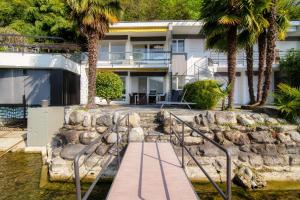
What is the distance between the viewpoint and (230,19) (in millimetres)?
12969

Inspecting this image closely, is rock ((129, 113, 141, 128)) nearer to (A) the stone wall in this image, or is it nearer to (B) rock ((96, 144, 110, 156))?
(A) the stone wall

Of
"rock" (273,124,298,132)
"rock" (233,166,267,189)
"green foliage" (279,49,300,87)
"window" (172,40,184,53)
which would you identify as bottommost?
"rock" (233,166,267,189)

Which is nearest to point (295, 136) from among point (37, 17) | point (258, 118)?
point (258, 118)

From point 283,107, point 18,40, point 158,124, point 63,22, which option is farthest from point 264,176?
point 63,22

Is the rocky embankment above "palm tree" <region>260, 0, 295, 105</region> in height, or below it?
below

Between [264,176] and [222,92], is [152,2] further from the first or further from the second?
[264,176]

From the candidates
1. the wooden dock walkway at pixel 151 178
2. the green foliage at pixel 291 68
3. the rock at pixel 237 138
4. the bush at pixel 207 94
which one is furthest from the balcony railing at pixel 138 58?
the wooden dock walkway at pixel 151 178

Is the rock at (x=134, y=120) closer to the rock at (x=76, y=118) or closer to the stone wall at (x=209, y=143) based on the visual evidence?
the stone wall at (x=209, y=143)

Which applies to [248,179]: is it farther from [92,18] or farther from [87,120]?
[92,18]

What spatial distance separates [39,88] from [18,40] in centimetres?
430

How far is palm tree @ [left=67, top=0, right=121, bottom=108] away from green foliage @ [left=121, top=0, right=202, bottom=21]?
940 inches

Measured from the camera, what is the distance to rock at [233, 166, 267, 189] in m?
9.55

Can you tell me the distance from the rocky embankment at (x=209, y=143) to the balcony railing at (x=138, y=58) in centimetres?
1184

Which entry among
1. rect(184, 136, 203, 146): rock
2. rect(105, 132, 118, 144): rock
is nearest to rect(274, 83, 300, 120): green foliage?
rect(184, 136, 203, 146): rock
